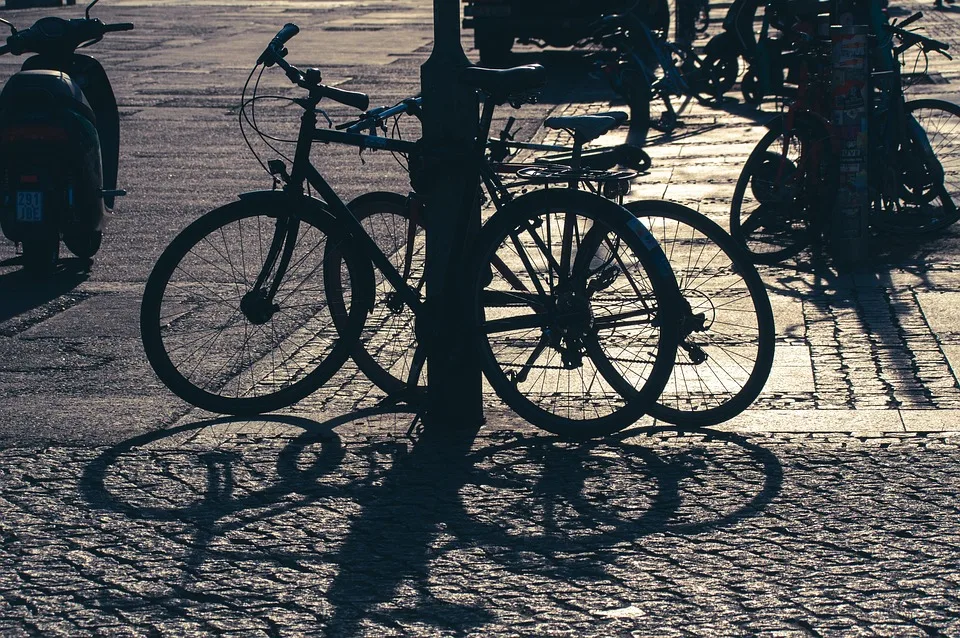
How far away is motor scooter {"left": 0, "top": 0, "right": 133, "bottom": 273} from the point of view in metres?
8.41

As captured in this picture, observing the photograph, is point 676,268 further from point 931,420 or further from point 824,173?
point 824,173

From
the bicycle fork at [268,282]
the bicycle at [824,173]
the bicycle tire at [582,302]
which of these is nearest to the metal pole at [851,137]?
the bicycle at [824,173]

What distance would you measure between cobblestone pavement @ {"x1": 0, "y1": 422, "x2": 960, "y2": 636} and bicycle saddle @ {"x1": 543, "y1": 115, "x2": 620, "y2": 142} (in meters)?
1.16

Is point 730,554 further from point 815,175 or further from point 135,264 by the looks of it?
point 135,264

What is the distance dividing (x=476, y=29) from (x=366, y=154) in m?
8.13

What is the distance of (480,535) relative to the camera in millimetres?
4664

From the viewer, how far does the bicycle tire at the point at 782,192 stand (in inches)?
337

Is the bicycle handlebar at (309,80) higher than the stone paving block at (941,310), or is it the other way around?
the bicycle handlebar at (309,80)

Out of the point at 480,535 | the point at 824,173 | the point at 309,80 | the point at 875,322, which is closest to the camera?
the point at 480,535

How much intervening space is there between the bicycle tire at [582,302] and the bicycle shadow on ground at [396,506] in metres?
0.19

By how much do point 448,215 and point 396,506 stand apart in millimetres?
1323

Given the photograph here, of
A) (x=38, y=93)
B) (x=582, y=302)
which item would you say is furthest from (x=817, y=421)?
(x=38, y=93)

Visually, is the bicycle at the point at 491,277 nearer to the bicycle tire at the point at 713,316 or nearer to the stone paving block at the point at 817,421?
the bicycle tire at the point at 713,316

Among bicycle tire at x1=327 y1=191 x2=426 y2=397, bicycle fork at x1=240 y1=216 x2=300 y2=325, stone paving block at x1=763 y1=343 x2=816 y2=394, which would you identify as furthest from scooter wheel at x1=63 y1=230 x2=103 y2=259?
stone paving block at x1=763 y1=343 x2=816 y2=394
